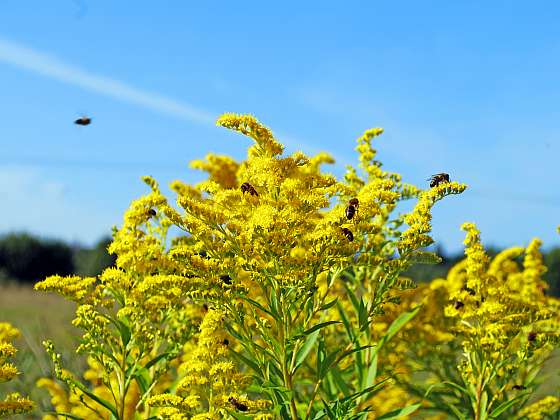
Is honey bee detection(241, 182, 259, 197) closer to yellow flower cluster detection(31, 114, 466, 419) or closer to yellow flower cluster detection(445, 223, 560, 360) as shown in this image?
yellow flower cluster detection(31, 114, 466, 419)

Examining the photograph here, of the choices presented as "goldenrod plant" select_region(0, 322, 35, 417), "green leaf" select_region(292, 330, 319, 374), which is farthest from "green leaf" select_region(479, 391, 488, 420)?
"goldenrod plant" select_region(0, 322, 35, 417)

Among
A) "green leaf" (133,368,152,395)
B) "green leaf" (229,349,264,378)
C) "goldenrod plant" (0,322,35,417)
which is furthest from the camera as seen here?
"green leaf" (133,368,152,395)

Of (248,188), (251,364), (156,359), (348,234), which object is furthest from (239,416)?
(248,188)

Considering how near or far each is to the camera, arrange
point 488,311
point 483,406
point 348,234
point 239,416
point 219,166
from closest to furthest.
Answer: point 239,416 < point 348,234 < point 483,406 < point 488,311 < point 219,166

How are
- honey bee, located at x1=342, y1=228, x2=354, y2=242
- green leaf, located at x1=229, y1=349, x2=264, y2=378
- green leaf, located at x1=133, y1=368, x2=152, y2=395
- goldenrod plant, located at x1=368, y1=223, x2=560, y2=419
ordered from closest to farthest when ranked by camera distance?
honey bee, located at x1=342, y1=228, x2=354, y2=242 < green leaf, located at x1=229, y1=349, x2=264, y2=378 < green leaf, located at x1=133, y1=368, x2=152, y2=395 < goldenrod plant, located at x1=368, y1=223, x2=560, y2=419

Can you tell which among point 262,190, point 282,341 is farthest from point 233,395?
point 262,190

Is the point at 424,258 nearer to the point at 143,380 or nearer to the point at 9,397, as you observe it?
the point at 143,380

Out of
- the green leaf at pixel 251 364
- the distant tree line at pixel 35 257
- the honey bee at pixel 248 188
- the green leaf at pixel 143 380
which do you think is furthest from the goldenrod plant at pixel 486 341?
the distant tree line at pixel 35 257

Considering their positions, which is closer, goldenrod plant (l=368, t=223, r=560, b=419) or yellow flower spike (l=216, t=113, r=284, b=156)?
yellow flower spike (l=216, t=113, r=284, b=156)
